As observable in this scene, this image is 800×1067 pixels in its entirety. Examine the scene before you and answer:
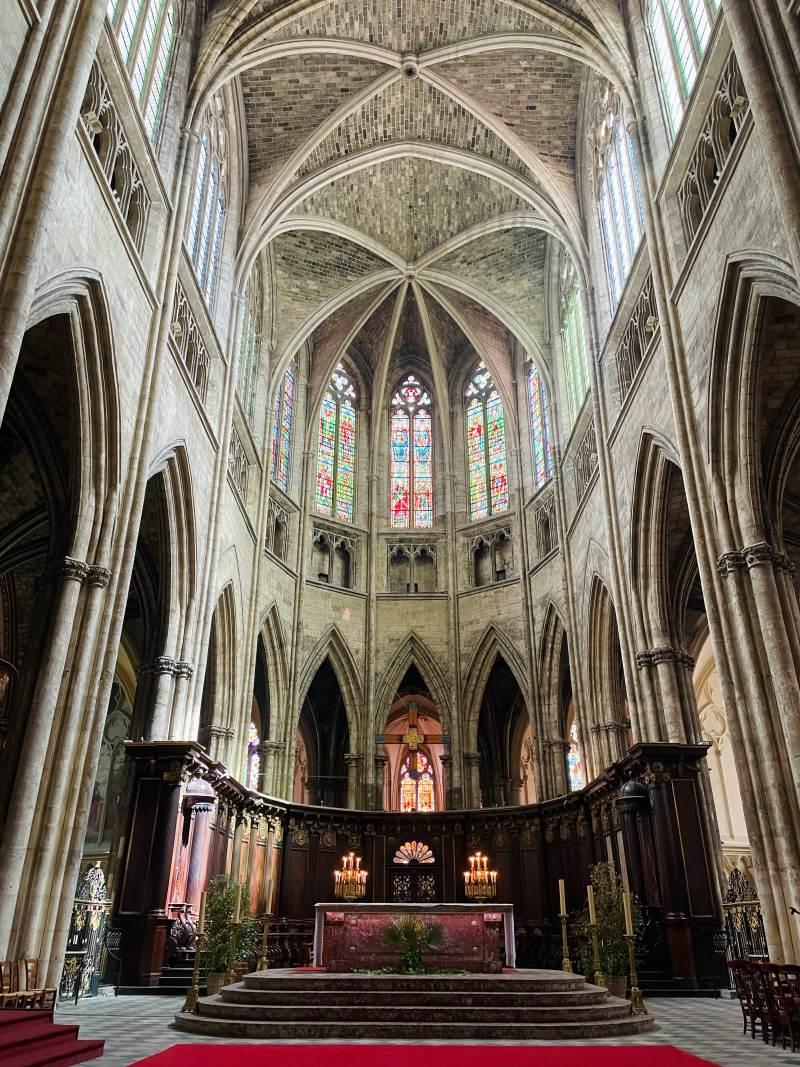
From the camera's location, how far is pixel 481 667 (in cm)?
2581

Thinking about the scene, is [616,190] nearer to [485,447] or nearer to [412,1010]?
[485,447]

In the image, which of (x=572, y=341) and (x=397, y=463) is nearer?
(x=572, y=341)

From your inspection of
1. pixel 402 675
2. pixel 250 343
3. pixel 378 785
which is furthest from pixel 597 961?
pixel 250 343

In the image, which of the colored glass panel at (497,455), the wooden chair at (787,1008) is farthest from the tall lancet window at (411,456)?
the wooden chair at (787,1008)

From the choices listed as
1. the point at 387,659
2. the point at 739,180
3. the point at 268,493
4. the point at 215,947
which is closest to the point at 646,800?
the point at 215,947

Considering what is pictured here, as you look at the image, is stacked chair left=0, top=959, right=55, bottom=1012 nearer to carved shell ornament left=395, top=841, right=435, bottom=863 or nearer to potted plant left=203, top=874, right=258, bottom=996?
potted plant left=203, top=874, right=258, bottom=996

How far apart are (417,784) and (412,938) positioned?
2226 centimetres

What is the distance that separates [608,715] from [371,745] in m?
7.64

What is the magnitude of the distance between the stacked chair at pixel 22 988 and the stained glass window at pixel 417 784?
23.7 m

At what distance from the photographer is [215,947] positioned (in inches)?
445

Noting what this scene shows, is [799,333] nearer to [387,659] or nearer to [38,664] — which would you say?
[38,664]

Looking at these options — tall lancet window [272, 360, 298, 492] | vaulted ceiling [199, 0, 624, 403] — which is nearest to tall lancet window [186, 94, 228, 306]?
vaulted ceiling [199, 0, 624, 403]

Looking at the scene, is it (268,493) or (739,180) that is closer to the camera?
(739,180)

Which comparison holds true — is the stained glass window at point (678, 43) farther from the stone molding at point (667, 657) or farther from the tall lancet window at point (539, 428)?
the tall lancet window at point (539, 428)
